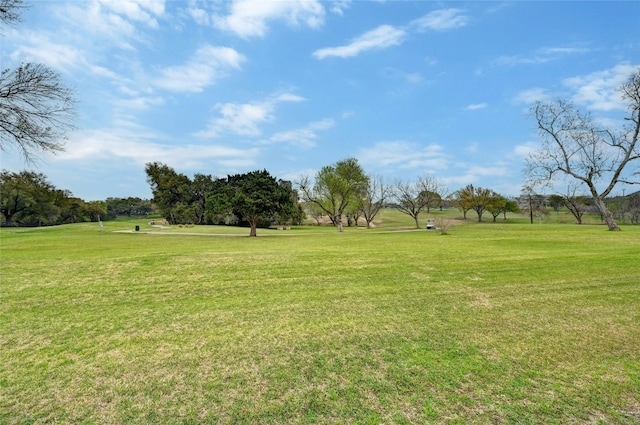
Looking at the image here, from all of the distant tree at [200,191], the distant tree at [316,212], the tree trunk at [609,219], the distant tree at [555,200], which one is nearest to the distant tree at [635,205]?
the distant tree at [555,200]

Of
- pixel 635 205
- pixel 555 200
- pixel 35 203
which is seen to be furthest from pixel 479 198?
pixel 35 203

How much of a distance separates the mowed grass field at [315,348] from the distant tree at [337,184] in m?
34.2

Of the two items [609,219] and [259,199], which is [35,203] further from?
[609,219]

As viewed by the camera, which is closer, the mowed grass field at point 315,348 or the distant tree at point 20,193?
the mowed grass field at point 315,348

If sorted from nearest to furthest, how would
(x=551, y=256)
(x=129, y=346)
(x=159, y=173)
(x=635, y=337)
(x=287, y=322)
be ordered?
(x=129, y=346), (x=635, y=337), (x=287, y=322), (x=551, y=256), (x=159, y=173)

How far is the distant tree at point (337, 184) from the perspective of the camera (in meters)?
42.7

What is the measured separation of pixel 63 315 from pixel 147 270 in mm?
3468

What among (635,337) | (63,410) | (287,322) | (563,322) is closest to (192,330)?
(287,322)

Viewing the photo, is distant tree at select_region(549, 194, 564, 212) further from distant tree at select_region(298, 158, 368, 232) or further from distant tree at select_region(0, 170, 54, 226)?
distant tree at select_region(0, 170, 54, 226)

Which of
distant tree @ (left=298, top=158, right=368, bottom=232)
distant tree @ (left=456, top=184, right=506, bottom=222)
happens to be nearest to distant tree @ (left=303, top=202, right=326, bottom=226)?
distant tree @ (left=298, top=158, right=368, bottom=232)

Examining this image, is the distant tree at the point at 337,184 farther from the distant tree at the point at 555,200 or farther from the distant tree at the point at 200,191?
the distant tree at the point at 555,200

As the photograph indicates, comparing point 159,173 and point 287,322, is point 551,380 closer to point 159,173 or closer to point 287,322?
point 287,322

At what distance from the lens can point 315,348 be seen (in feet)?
14.6

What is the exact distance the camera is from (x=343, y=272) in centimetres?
925
